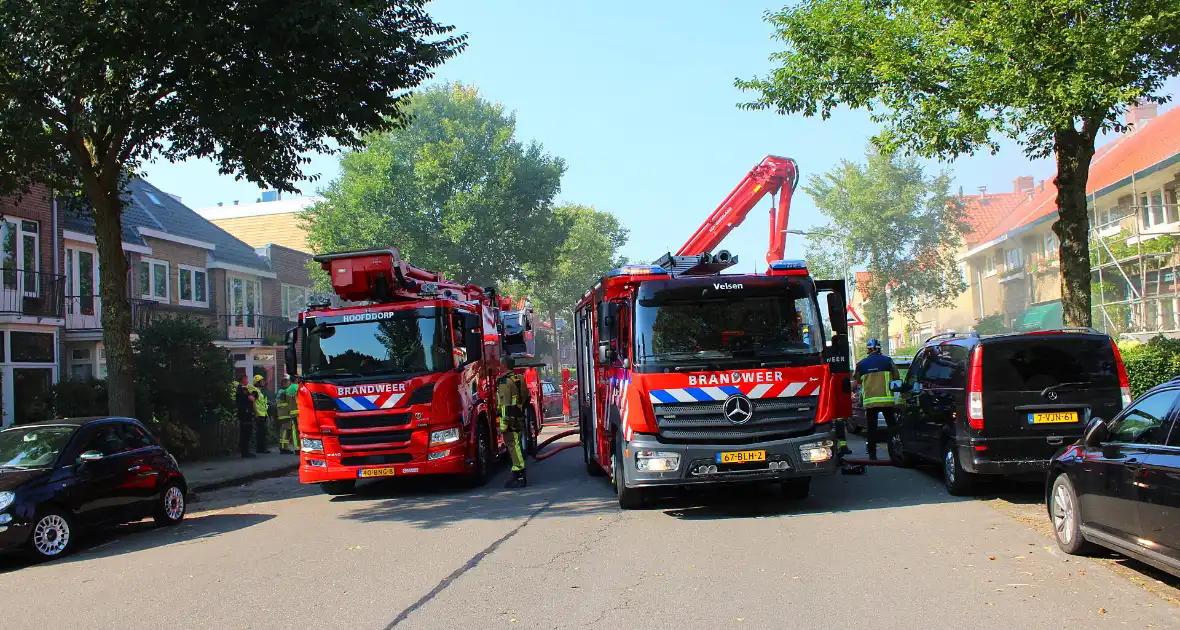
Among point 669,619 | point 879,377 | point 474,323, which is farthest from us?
point 879,377

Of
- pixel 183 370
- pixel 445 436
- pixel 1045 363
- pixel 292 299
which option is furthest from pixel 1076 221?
pixel 292 299

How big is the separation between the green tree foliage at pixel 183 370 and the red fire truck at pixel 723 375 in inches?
494

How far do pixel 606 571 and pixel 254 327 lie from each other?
102 ft

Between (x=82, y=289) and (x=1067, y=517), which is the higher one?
(x=82, y=289)

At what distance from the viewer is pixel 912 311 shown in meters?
51.2

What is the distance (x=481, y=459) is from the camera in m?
14.0

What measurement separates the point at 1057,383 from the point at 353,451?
27.7ft

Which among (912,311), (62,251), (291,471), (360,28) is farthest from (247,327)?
(912,311)

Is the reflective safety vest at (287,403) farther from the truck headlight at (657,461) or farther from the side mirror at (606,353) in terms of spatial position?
the truck headlight at (657,461)

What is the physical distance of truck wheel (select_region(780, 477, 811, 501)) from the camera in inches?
431

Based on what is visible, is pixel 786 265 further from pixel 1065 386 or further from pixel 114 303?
pixel 114 303

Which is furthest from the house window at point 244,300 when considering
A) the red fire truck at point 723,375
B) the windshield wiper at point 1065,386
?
the windshield wiper at point 1065,386

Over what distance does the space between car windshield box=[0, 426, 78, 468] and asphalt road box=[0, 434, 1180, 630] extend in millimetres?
1050

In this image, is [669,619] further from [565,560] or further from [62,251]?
[62,251]
